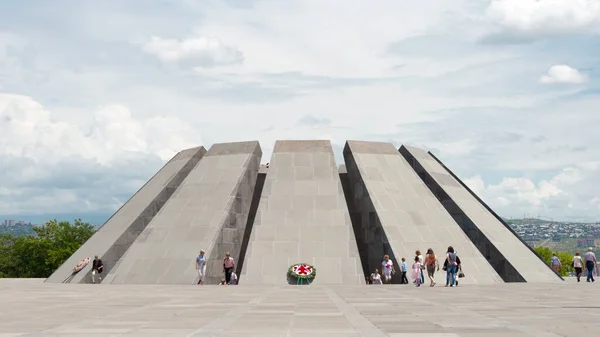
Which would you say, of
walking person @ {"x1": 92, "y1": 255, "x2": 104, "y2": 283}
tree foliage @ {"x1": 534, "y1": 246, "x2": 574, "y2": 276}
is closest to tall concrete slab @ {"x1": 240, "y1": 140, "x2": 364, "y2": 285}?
walking person @ {"x1": 92, "y1": 255, "x2": 104, "y2": 283}

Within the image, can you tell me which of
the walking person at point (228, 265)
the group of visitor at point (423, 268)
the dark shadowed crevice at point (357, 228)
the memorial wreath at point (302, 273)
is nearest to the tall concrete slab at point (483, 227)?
the group of visitor at point (423, 268)

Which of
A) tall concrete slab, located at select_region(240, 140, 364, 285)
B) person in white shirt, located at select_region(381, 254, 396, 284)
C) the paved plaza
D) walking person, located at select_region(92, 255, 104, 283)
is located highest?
tall concrete slab, located at select_region(240, 140, 364, 285)

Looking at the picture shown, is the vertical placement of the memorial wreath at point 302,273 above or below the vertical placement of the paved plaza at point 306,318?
above

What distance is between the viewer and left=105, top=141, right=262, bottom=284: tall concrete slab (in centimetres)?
3384

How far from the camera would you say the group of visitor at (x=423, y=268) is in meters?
29.1

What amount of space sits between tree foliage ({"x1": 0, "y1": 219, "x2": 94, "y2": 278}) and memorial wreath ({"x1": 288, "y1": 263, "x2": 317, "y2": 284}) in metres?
59.2

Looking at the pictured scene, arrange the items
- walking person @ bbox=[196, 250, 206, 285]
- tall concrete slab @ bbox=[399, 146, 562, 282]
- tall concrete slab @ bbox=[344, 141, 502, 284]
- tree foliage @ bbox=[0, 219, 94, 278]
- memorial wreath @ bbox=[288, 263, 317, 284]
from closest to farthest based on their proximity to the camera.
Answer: walking person @ bbox=[196, 250, 206, 285], memorial wreath @ bbox=[288, 263, 317, 284], tall concrete slab @ bbox=[344, 141, 502, 284], tall concrete slab @ bbox=[399, 146, 562, 282], tree foliage @ bbox=[0, 219, 94, 278]

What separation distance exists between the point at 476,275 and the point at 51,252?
64718 mm

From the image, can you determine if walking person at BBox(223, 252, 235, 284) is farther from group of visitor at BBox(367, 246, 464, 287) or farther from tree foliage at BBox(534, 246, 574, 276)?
tree foliage at BBox(534, 246, 574, 276)

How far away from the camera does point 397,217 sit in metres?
36.6

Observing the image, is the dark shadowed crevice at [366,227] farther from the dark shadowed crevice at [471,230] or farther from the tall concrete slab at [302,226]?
the dark shadowed crevice at [471,230]

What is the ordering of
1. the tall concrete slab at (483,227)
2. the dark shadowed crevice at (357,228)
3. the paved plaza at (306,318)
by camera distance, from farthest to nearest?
the dark shadowed crevice at (357,228) < the tall concrete slab at (483,227) < the paved plaza at (306,318)

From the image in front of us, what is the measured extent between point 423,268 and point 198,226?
1222 cm

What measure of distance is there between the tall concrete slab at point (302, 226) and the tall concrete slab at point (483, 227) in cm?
642
